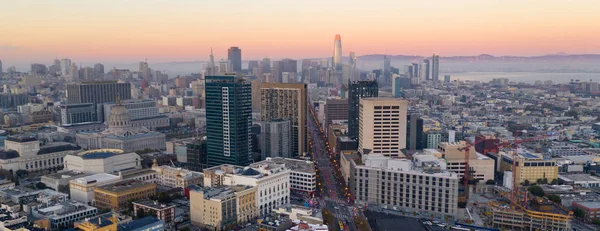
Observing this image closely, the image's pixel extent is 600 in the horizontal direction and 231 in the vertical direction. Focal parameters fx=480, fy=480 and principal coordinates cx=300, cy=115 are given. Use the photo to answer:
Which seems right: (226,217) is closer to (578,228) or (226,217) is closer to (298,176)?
(298,176)

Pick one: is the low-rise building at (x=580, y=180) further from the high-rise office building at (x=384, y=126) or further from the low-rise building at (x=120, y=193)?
the low-rise building at (x=120, y=193)

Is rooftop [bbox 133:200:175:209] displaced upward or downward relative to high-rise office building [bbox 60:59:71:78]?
downward

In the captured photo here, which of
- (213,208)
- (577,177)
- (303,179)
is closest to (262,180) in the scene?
(213,208)

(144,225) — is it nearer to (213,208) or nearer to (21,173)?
(213,208)

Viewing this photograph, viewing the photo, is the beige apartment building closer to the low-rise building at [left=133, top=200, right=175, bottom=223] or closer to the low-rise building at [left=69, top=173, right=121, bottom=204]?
the low-rise building at [left=133, top=200, right=175, bottom=223]

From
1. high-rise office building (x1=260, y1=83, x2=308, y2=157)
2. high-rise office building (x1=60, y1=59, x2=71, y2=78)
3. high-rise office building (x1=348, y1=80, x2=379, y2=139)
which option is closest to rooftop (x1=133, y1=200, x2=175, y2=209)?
high-rise office building (x1=260, y1=83, x2=308, y2=157)

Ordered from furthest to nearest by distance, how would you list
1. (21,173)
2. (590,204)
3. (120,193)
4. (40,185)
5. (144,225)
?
1. (21,173)
2. (40,185)
3. (120,193)
4. (590,204)
5. (144,225)
